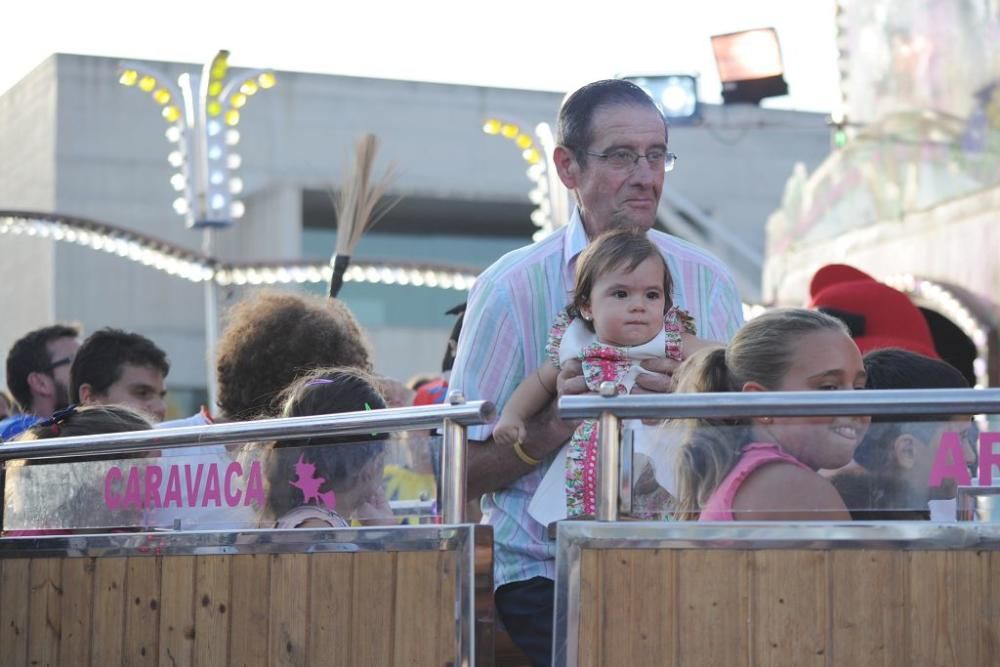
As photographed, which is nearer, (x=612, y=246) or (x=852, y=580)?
(x=852, y=580)

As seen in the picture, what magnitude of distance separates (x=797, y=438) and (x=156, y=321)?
29.0m

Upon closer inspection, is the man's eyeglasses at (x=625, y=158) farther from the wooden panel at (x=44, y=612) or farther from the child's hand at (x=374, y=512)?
the wooden panel at (x=44, y=612)

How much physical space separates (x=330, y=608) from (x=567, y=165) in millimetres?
1290

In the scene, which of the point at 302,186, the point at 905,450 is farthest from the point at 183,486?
the point at 302,186

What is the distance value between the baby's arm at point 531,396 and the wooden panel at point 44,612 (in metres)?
1.60

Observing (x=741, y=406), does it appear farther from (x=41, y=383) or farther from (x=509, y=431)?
(x=41, y=383)

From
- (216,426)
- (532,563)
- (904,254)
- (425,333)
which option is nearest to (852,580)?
(532,563)

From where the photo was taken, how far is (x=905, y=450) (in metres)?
3.22

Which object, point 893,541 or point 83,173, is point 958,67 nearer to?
point 893,541

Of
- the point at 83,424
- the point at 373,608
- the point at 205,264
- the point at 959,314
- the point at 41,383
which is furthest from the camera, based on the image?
the point at 205,264

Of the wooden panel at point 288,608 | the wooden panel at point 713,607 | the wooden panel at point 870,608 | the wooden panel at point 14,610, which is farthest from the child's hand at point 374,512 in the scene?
the wooden panel at point 14,610

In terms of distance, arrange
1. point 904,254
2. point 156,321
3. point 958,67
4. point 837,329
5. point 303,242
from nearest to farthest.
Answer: point 837,329
point 958,67
point 904,254
point 156,321
point 303,242

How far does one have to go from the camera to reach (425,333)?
31516 mm

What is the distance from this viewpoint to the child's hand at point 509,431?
12.6 feet
